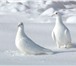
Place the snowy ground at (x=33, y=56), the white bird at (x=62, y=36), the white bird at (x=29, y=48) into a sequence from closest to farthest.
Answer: the snowy ground at (x=33, y=56) < the white bird at (x=29, y=48) < the white bird at (x=62, y=36)

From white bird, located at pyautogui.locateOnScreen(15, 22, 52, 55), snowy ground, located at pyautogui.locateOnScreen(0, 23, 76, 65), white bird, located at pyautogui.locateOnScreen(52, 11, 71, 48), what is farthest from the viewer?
white bird, located at pyautogui.locateOnScreen(52, 11, 71, 48)

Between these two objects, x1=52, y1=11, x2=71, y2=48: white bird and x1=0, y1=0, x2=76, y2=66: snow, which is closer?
x1=0, y1=0, x2=76, y2=66: snow

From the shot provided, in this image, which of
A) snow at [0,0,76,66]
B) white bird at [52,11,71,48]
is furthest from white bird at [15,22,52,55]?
white bird at [52,11,71,48]

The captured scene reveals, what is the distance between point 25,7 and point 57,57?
19.8 ft

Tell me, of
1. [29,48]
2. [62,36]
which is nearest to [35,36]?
[62,36]

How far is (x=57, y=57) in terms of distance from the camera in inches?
178

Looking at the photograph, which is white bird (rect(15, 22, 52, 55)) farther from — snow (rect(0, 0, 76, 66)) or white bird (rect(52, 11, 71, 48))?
white bird (rect(52, 11, 71, 48))

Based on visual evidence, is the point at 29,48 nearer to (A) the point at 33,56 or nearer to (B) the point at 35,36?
(A) the point at 33,56

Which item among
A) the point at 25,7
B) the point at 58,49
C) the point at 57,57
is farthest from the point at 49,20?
the point at 57,57

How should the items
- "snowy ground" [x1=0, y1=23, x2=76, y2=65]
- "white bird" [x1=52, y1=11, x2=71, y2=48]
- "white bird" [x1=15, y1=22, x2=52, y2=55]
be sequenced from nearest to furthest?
"snowy ground" [x1=0, y1=23, x2=76, y2=65] < "white bird" [x1=15, y1=22, x2=52, y2=55] < "white bird" [x1=52, y1=11, x2=71, y2=48]

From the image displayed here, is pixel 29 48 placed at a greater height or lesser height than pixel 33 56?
greater

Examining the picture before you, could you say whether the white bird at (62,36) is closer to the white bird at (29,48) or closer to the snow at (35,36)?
the snow at (35,36)

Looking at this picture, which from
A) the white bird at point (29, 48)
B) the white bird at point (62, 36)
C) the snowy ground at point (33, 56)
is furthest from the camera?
the white bird at point (62, 36)

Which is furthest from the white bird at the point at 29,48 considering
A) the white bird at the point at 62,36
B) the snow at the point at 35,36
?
the white bird at the point at 62,36
